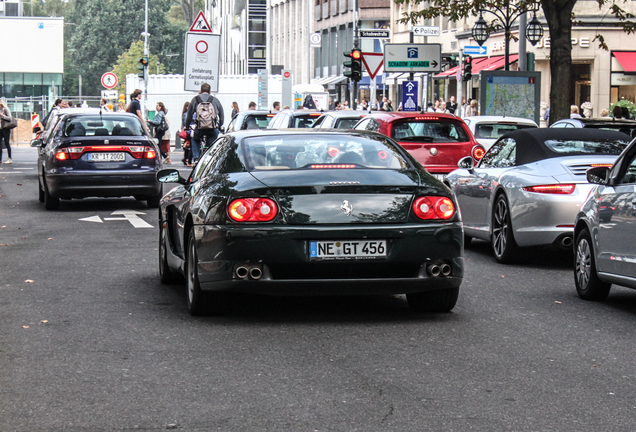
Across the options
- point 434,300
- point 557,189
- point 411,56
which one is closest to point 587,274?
point 434,300

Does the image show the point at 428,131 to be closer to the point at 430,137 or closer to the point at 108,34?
the point at 430,137

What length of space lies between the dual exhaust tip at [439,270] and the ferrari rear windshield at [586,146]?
431cm

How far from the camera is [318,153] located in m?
8.21

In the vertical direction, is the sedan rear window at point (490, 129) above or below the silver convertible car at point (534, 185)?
above

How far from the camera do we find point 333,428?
16.5 ft

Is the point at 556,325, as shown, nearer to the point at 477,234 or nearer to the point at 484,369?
the point at 484,369

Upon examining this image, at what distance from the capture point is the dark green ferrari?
7.45 meters

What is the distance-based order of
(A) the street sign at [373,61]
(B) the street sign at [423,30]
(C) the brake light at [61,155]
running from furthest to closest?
(A) the street sign at [373,61] < (B) the street sign at [423,30] < (C) the brake light at [61,155]

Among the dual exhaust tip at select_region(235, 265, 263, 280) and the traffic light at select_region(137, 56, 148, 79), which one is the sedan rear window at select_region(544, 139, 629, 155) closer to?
the dual exhaust tip at select_region(235, 265, 263, 280)

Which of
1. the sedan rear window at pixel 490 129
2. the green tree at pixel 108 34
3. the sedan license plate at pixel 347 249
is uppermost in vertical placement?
the green tree at pixel 108 34

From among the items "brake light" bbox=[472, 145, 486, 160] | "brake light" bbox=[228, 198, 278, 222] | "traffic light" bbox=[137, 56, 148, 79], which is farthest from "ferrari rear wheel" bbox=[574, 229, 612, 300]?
"traffic light" bbox=[137, 56, 148, 79]

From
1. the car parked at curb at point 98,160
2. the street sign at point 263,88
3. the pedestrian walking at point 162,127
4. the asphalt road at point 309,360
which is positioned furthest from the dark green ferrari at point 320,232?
the street sign at point 263,88

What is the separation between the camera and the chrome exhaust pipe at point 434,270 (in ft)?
25.2

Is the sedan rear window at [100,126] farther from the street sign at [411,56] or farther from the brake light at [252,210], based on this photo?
the street sign at [411,56]
